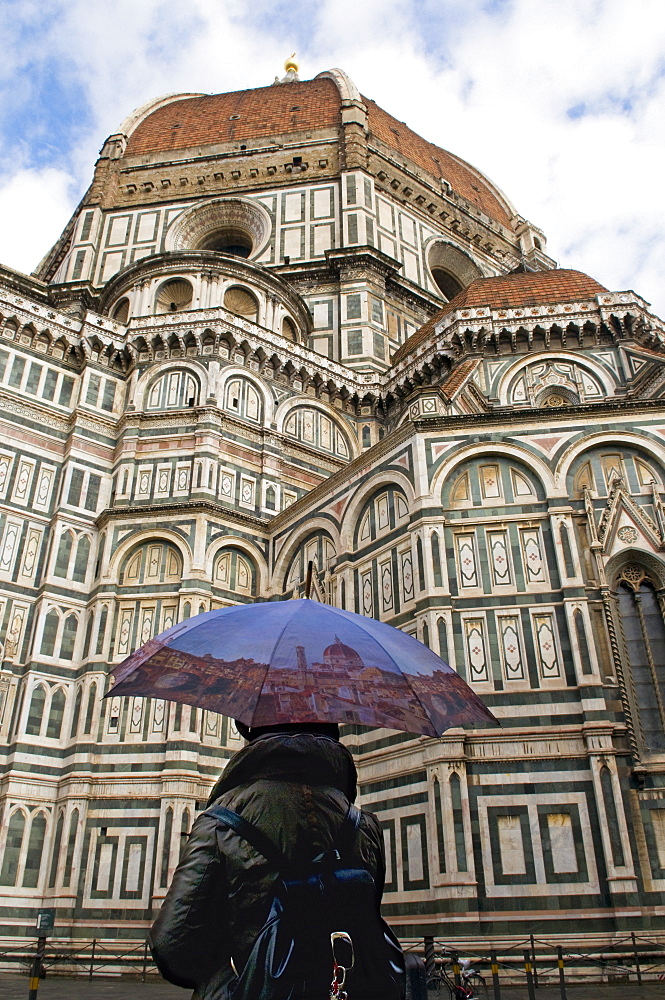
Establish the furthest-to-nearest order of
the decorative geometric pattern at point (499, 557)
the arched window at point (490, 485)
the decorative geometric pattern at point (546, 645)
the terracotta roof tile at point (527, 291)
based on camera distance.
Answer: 1. the terracotta roof tile at point (527, 291)
2. the arched window at point (490, 485)
3. the decorative geometric pattern at point (499, 557)
4. the decorative geometric pattern at point (546, 645)

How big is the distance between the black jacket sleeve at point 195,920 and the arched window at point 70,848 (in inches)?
617

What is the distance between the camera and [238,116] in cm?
3922

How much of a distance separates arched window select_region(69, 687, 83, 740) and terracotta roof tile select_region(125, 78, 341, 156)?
2750 cm

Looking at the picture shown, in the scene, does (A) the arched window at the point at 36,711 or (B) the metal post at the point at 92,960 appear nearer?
(B) the metal post at the point at 92,960

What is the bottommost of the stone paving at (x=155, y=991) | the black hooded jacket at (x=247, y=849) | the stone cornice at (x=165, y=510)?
the stone paving at (x=155, y=991)

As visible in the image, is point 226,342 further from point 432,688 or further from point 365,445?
point 432,688

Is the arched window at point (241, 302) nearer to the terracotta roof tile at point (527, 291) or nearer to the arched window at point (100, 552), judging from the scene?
the terracotta roof tile at point (527, 291)

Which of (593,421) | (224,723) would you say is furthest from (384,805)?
(593,421)

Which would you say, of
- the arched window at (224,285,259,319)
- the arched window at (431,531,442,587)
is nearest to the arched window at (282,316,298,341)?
the arched window at (224,285,259,319)

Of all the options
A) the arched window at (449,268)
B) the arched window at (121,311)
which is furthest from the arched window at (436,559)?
the arched window at (449,268)

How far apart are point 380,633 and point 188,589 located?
1533 cm

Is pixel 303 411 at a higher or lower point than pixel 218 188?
lower

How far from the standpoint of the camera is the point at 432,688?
5.02 m

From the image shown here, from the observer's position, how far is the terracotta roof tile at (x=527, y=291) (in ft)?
80.7
